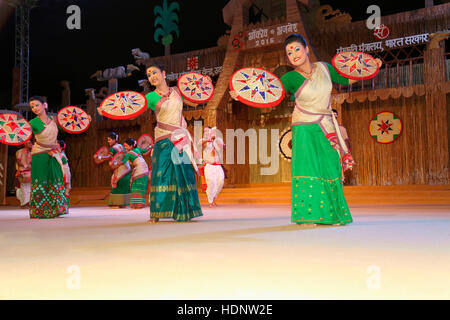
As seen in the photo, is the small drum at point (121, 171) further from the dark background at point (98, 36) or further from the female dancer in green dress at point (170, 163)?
the dark background at point (98, 36)

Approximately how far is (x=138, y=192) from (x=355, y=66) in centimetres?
533

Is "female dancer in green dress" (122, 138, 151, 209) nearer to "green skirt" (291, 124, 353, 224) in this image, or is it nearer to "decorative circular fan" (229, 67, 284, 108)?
"decorative circular fan" (229, 67, 284, 108)

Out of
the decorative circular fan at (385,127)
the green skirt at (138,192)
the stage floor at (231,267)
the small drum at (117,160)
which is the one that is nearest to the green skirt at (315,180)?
the stage floor at (231,267)

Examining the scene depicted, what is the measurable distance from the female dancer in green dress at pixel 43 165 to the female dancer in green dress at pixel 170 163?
1.93 m

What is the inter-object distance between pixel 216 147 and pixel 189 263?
689 cm

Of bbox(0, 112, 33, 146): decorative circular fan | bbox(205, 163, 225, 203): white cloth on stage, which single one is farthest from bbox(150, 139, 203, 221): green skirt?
bbox(205, 163, 225, 203): white cloth on stage

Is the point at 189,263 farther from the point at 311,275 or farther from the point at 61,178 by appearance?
the point at 61,178

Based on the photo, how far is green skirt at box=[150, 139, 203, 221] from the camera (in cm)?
414

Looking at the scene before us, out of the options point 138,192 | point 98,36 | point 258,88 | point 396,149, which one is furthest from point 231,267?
point 98,36

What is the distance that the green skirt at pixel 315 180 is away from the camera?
11.7 ft

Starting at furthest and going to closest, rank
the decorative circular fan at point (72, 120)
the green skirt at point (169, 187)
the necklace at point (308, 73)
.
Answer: the decorative circular fan at point (72, 120), the green skirt at point (169, 187), the necklace at point (308, 73)
